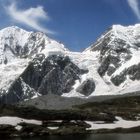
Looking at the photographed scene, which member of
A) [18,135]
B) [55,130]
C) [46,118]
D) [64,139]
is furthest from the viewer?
[46,118]

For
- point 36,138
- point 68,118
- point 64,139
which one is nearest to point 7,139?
point 36,138

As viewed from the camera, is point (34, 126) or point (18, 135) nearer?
point (18, 135)

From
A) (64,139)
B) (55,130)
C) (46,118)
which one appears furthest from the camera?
(46,118)

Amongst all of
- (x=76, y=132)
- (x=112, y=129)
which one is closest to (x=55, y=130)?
(x=76, y=132)

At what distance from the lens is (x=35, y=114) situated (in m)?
196

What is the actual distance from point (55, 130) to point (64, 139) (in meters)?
30.5

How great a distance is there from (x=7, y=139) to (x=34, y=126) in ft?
87.7

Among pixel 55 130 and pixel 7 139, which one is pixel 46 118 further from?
pixel 7 139

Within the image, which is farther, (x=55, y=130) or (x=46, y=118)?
(x=46, y=118)

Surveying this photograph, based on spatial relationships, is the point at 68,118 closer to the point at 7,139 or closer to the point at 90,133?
the point at 90,133

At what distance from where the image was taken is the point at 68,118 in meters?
199

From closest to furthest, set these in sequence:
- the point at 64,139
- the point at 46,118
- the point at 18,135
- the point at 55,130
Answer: the point at 64,139
the point at 18,135
the point at 55,130
the point at 46,118

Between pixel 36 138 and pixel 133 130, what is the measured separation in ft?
145

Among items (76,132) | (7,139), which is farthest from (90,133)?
(7,139)
